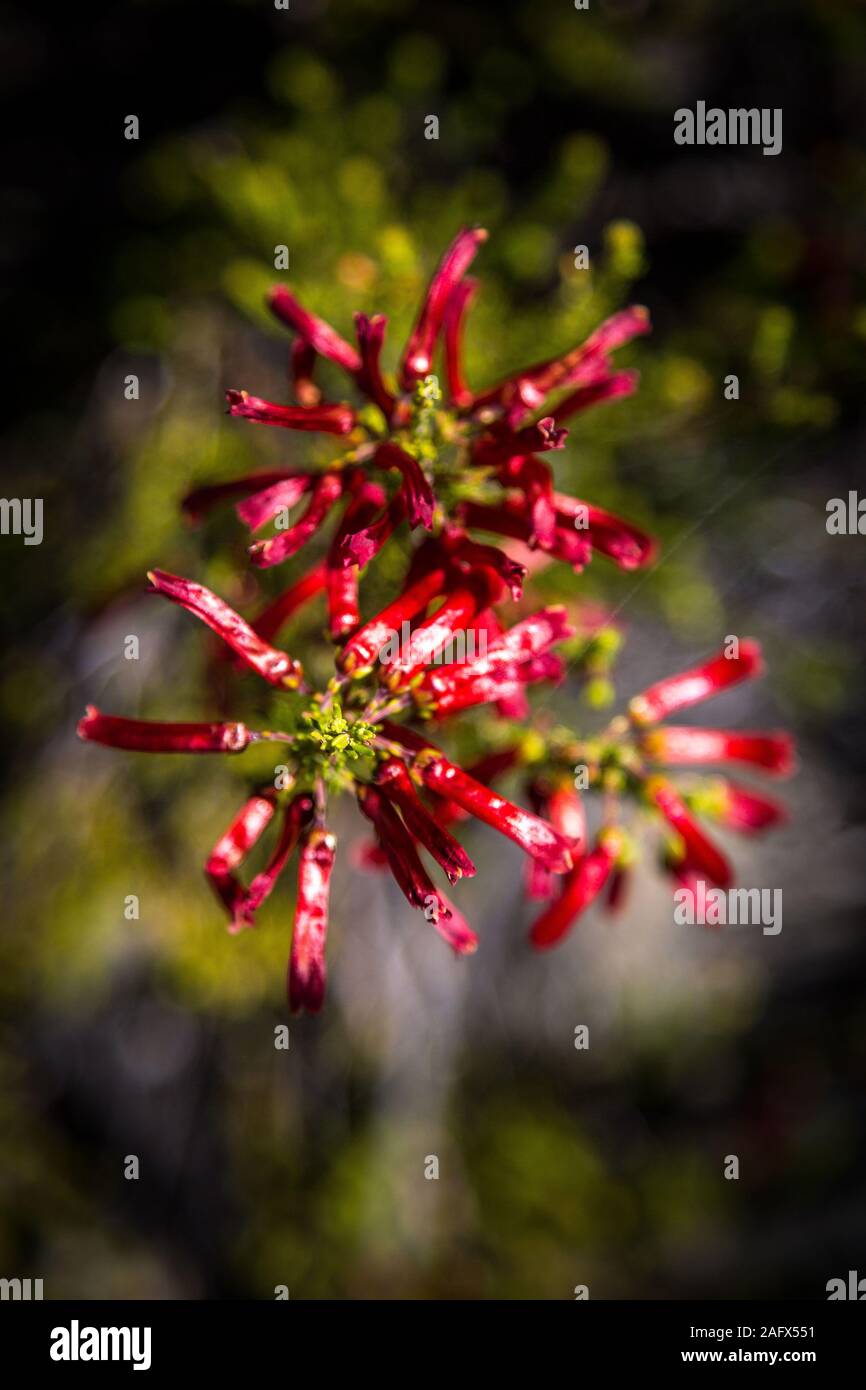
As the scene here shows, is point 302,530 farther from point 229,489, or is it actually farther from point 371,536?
point 229,489

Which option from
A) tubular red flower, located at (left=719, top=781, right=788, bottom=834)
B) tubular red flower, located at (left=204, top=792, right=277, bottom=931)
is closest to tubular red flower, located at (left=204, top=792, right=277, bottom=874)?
tubular red flower, located at (left=204, top=792, right=277, bottom=931)

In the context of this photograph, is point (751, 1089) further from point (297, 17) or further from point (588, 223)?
point (297, 17)

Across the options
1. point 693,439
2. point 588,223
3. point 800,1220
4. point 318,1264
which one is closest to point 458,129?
point 588,223

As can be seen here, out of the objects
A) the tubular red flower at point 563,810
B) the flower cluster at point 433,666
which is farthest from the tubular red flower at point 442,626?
the tubular red flower at point 563,810

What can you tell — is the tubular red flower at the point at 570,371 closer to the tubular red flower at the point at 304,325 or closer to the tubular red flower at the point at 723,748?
the tubular red flower at the point at 304,325

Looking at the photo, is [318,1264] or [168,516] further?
[318,1264]

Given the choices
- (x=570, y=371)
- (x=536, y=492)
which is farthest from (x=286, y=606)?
(x=570, y=371)

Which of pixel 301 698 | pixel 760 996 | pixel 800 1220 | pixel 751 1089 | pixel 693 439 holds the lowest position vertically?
pixel 800 1220
